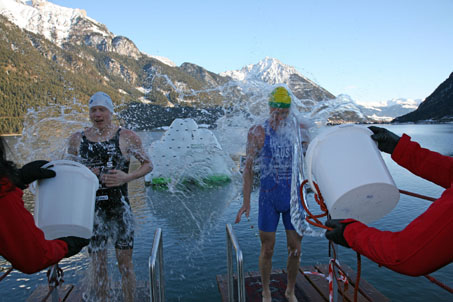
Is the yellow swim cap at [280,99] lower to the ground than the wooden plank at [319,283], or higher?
higher

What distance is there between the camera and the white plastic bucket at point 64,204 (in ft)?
6.03

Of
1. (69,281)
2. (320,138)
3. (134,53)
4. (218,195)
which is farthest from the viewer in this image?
(134,53)

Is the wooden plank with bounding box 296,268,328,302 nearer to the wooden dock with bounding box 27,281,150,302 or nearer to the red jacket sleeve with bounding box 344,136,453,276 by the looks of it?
the wooden dock with bounding box 27,281,150,302

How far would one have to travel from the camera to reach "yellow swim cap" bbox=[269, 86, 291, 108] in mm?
2648

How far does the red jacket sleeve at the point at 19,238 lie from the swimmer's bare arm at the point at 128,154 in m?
1.32

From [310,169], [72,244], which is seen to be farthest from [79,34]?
[310,169]

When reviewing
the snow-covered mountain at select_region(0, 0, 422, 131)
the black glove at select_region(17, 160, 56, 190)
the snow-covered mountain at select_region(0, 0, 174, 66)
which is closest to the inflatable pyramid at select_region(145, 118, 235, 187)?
the snow-covered mountain at select_region(0, 0, 422, 131)

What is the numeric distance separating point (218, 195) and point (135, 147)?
25.4 feet

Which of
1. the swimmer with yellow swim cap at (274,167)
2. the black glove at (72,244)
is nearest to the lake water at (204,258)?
the swimmer with yellow swim cap at (274,167)

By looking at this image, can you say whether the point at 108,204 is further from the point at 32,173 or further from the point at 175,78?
the point at 175,78

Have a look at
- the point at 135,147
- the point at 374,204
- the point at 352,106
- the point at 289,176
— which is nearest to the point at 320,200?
the point at 374,204

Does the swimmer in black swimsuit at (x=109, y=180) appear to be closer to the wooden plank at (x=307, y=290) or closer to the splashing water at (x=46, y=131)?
the splashing water at (x=46, y=131)

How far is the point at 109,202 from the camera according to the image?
2592 mm

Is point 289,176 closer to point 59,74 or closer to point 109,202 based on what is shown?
point 109,202
